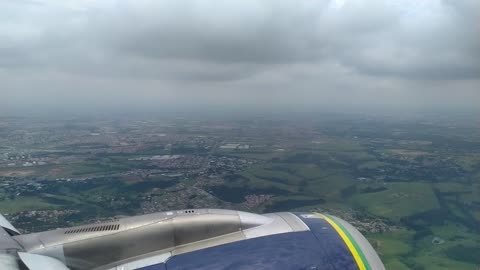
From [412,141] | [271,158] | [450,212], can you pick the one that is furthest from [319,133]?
[450,212]

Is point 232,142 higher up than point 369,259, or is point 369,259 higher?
point 369,259

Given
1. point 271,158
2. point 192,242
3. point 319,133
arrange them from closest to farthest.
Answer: point 192,242 → point 271,158 → point 319,133

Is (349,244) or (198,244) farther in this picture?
(198,244)

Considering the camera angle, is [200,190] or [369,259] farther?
[200,190]

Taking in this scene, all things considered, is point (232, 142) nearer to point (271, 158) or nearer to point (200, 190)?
point (271, 158)

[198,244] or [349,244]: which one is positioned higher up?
[349,244]

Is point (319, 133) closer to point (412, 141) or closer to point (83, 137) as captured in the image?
point (412, 141)

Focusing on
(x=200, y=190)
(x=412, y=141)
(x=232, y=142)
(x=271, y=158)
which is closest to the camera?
(x=200, y=190)

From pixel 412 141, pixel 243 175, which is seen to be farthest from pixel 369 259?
pixel 412 141
